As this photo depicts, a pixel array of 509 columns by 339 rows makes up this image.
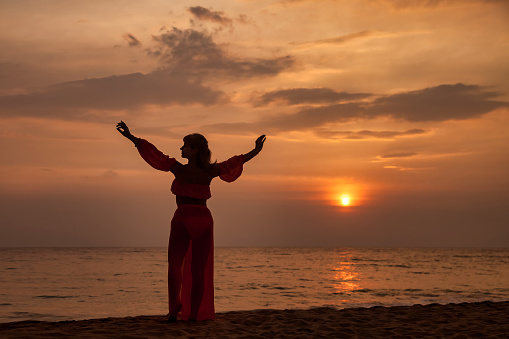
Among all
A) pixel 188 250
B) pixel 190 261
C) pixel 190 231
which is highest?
pixel 190 231

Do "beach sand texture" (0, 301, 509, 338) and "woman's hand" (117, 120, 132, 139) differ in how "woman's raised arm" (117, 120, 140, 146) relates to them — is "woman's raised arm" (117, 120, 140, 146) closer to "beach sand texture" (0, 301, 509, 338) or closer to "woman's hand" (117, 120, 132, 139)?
"woman's hand" (117, 120, 132, 139)

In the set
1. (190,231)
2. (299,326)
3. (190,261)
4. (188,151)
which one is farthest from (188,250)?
(299,326)

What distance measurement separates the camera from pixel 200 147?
23.1ft

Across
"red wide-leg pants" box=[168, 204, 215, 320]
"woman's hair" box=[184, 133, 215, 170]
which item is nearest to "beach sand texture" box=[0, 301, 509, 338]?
"red wide-leg pants" box=[168, 204, 215, 320]

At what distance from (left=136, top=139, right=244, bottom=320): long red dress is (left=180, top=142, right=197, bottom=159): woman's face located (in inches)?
6.3

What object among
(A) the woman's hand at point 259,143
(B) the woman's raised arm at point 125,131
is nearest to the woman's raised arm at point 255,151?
(A) the woman's hand at point 259,143

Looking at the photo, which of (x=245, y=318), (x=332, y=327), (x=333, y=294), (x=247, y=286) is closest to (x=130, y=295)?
(x=247, y=286)

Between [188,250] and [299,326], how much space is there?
1.83 m

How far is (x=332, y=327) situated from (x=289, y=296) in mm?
10746

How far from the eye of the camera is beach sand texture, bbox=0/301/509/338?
243 inches

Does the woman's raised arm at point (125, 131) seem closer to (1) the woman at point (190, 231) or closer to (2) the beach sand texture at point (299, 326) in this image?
(1) the woman at point (190, 231)

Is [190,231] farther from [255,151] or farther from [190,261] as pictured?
[255,151]

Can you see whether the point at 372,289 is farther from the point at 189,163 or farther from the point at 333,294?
the point at 189,163

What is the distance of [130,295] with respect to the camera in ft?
58.2
